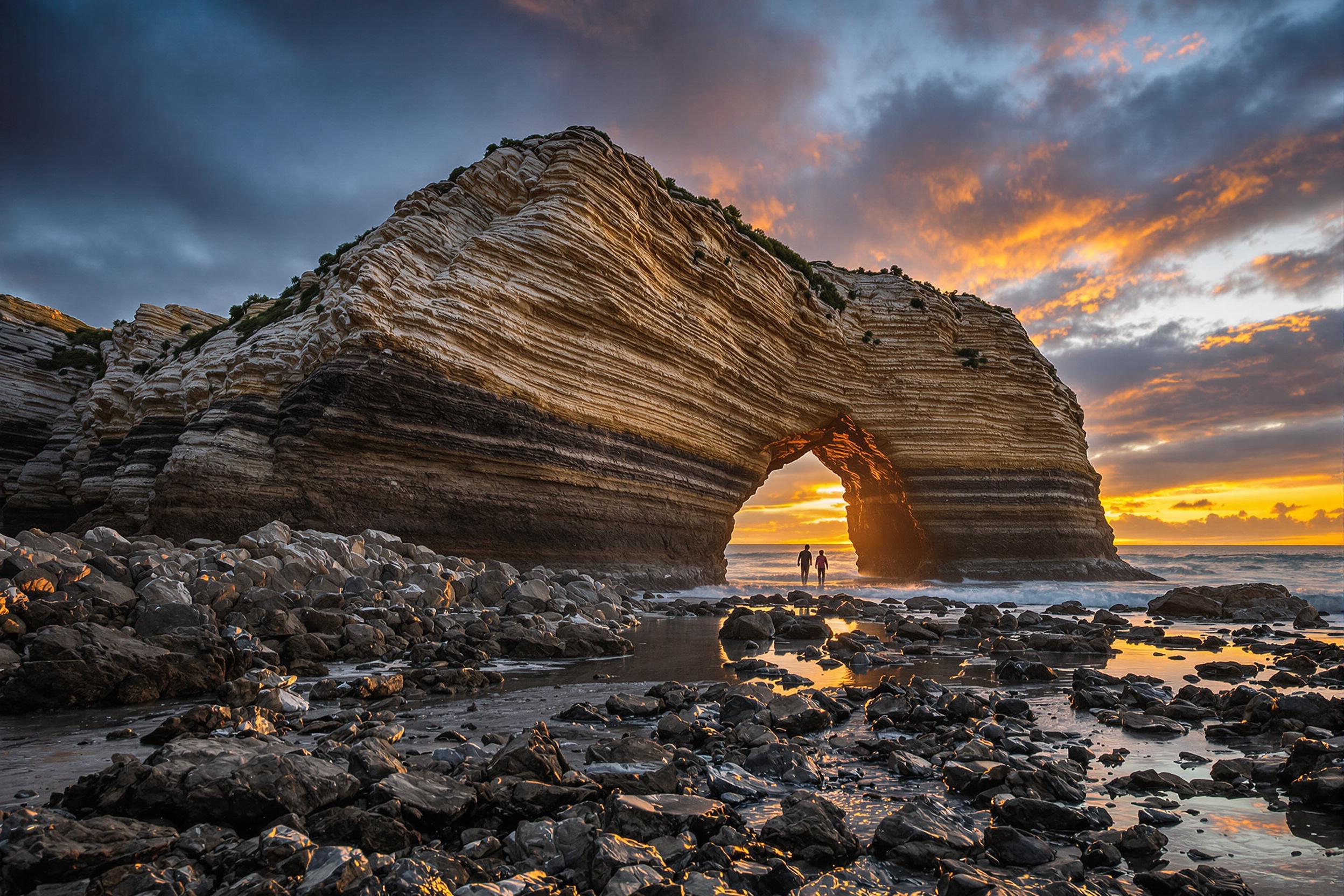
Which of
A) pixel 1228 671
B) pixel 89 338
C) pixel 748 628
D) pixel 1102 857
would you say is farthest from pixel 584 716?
pixel 89 338

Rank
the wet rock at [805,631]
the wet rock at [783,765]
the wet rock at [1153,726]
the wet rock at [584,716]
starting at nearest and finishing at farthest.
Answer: the wet rock at [783,765]
the wet rock at [1153,726]
the wet rock at [584,716]
the wet rock at [805,631]

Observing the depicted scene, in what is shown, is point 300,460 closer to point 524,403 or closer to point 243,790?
point 524,403

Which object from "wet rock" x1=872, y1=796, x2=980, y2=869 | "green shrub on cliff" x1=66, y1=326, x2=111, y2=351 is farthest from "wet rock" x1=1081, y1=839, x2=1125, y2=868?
"green shrub on cliff" x1=66, y1=326, x2=111, y2=351

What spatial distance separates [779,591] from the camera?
2523cm

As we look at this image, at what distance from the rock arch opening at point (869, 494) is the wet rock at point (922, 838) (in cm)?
2458

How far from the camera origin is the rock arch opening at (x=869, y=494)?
3120 centimetres

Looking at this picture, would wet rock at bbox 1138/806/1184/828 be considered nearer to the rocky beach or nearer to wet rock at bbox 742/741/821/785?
the rocky beach

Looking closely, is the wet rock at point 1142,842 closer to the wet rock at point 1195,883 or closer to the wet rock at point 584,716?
the wet rock at point 1195,883

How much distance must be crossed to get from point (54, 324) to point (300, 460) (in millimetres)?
37846

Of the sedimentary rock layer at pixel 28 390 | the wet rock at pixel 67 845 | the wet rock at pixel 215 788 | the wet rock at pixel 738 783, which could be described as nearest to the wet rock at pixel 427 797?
the wet rock at pixel 215 788

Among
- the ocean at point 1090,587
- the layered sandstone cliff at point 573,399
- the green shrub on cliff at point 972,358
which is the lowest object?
the ocean at point 1090,587

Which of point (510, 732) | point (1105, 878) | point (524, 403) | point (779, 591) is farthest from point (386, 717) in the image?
point (779, 591)

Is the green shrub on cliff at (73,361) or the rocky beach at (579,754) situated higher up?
the green shrub on cliff at (73,361)

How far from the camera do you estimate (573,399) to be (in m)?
19.2
